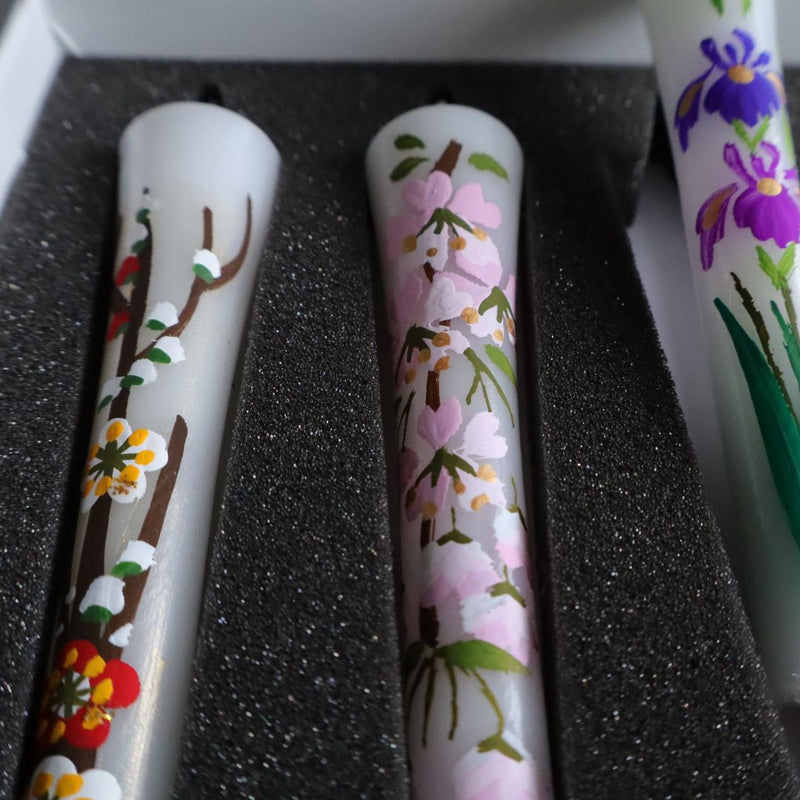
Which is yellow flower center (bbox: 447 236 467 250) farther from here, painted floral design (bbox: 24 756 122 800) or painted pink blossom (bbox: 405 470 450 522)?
painted floral design (bbox: 24 756 122 800)

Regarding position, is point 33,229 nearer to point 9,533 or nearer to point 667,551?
point 9,533

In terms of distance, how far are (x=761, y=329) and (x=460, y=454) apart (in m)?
0.16

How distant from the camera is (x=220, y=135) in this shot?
50 centimetres

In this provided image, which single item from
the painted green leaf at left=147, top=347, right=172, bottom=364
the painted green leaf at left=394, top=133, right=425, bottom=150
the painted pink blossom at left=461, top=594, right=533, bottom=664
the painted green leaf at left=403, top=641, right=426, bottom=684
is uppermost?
the painted green leaf at left=394, top=133, right=425, bottom=150

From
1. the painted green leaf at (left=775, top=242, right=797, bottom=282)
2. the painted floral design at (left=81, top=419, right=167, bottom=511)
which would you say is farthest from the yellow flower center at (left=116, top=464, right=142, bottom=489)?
the painted green leaf at (left=775, top=242, right=797, bottom=282)

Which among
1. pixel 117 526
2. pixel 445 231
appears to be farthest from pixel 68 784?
pixel 445 231

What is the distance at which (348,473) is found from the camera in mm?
408

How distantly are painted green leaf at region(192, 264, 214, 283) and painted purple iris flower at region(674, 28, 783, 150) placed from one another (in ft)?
0.89

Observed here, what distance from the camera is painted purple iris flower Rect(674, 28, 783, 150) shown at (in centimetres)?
47

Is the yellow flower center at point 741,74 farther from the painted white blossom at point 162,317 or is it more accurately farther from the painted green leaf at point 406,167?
the painted white blossom at point 162,317

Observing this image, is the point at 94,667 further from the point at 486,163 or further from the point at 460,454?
the point at 486,163

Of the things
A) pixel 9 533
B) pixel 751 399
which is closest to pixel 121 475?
pixel 9 533

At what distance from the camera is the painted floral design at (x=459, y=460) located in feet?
1.16

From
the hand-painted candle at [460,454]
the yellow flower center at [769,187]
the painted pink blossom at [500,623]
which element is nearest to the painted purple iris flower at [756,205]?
the yellow flower center at [769,187]
